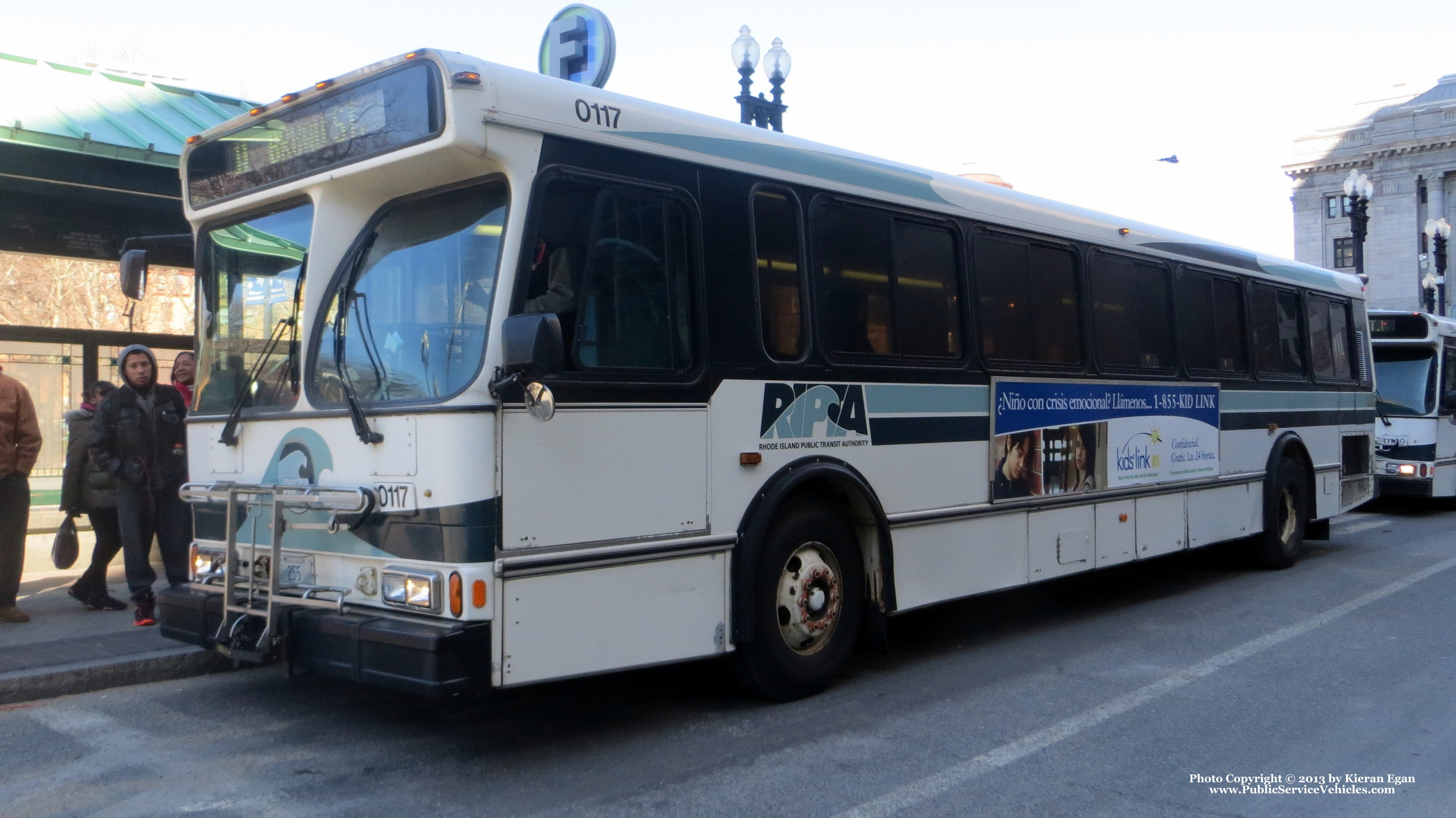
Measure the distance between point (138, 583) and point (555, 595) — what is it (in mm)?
4170

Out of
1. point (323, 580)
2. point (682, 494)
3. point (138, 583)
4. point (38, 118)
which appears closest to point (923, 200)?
point (682, 494)

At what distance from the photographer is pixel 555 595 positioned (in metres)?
4.84

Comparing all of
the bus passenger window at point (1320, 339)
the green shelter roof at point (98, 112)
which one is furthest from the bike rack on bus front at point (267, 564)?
the bus passenger window at point (1320, 339)

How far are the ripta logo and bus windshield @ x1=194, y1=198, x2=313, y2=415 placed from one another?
2300 mm

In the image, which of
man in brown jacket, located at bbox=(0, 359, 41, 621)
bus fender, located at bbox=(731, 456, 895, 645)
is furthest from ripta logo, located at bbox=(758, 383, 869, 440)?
man in brown jacket, located at bbox=(0, 359, 41, 621)

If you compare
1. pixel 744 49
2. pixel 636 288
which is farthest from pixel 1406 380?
pixel 636 288

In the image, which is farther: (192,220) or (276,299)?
(192,220)

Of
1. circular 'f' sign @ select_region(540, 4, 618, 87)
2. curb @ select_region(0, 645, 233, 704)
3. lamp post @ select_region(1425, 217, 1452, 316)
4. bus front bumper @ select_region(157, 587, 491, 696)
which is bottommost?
curb @ select_region(0, 645, 233, 704)

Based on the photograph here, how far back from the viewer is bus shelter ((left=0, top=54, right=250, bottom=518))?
923 cm

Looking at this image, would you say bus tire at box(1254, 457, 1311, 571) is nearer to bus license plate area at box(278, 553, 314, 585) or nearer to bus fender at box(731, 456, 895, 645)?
bus fender at box(731, 456, 895, 645)

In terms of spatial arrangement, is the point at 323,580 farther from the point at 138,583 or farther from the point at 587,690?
the point at 138,583

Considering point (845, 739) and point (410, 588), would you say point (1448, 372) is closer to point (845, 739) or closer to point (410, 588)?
point (845, 739)

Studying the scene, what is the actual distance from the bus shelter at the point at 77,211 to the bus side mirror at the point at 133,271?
102 inches

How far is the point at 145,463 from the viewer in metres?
7.45
